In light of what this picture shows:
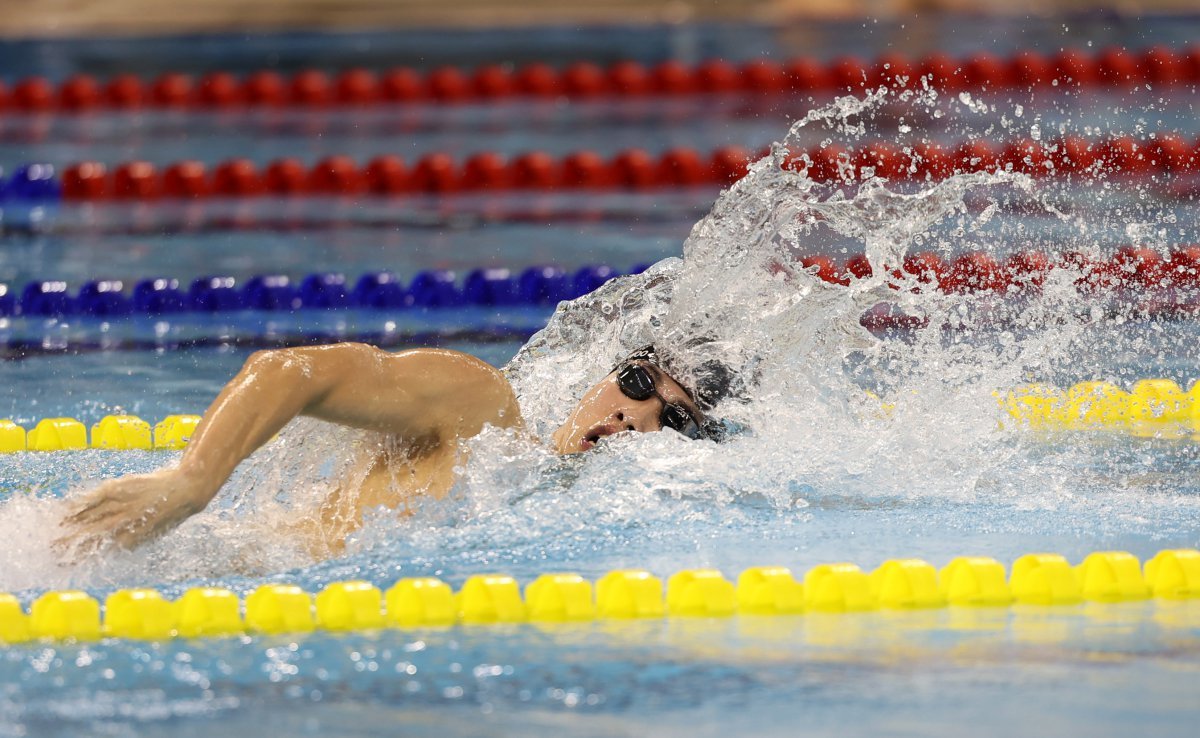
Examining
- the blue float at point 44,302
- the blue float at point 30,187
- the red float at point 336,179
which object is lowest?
the blue float at point 44,302

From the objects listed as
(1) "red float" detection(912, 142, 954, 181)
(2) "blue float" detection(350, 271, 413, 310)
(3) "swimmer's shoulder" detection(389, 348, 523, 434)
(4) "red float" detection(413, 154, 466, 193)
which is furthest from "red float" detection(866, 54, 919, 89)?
(3) "swimmer's shoulder" detection(389, 348, 523, 434)

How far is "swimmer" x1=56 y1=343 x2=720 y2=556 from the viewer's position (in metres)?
2.27

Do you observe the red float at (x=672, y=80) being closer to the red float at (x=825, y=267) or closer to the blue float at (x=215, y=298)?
the red float at (x=825, y=267)

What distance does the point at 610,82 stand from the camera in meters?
7.56

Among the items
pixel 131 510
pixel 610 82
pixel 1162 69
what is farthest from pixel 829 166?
pixel 131 510

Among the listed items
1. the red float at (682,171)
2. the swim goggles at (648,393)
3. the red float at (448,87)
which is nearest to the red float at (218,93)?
the red float at (448,87)

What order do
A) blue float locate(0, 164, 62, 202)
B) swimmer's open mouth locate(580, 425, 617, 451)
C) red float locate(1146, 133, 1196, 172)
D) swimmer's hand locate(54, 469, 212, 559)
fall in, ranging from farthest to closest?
1. blue float locate(0, 164, 62, 202)
2. red float locate(1146, 133, 1196, 172)
3. swimmer's open mouth locate(580, 425, 617, 451)
4. swimmer's hand locate(54, 469, 212, 559)

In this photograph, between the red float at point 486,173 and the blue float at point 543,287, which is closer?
the blue float at point 543,287

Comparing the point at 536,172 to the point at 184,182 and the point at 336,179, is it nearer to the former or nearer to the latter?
the point at 336,179

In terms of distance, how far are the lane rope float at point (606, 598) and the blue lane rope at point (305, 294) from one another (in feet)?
8.27

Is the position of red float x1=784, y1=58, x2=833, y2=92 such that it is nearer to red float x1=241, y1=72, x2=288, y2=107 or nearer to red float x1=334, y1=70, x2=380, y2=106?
red float x1=334, y1=70, x2=380, y2=106

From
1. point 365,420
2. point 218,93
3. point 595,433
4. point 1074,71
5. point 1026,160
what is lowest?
point 595,433

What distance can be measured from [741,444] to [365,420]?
0.89 m

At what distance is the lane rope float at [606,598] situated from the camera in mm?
2303
